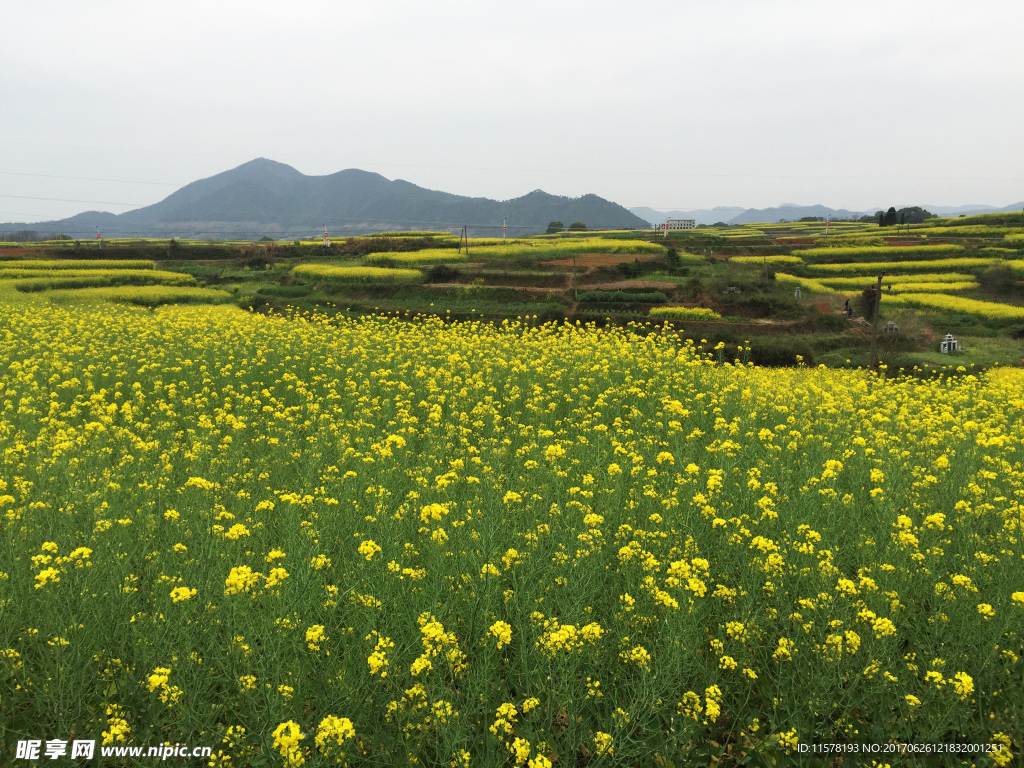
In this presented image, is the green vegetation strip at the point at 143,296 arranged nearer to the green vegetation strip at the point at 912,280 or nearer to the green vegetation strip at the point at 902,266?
the green vegetation strip at the point at 912,280

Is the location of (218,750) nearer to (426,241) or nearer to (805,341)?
(805,341)

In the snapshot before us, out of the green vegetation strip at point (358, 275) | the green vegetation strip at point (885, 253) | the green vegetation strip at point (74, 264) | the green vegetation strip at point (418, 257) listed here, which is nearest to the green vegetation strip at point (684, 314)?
the green vegetation strip at point (358, 275)

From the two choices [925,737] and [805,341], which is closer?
[925,737]

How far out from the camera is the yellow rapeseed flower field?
325 cm

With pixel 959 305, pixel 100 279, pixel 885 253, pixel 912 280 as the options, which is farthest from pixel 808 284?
pixel 100 279

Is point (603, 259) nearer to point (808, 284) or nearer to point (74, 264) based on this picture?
point (808, 284)

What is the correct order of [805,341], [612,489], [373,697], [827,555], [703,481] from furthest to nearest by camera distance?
[805,341]
[703,481]
[612,489]
[827,555]
[373,697]

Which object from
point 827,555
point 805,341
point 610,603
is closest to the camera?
point 610,603

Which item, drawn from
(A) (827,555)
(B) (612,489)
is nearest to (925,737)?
(A) (827,555)

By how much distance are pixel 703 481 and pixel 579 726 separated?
3385 mm

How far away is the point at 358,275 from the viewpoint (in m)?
33.6

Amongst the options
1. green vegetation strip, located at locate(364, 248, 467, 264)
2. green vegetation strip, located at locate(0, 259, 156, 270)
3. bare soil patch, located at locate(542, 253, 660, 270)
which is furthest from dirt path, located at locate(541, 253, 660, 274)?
green vegetation strip, located at locate(0, 259, 156, 270)

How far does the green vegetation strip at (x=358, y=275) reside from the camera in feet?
108

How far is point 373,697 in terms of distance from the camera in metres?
3.43
